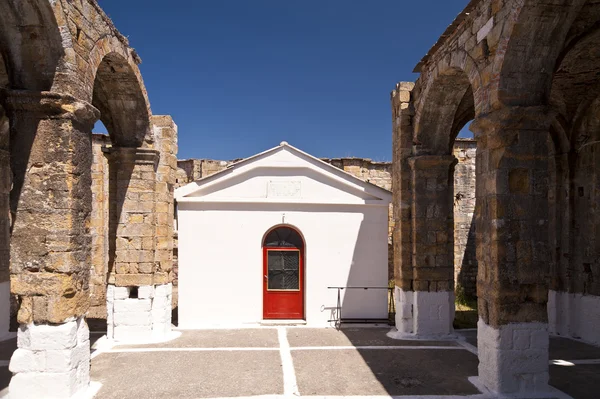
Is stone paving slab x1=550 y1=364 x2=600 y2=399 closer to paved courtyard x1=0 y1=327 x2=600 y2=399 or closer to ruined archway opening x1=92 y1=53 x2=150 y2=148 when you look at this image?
paved courtyard x1=0 y1=327 x2=600 y2=399

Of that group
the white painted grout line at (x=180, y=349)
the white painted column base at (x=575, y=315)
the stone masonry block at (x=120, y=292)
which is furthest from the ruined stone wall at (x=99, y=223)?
the white painted column base at (x=575, y=315)

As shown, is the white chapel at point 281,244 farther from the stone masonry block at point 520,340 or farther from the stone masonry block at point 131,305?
the stone masonry block at point 520,340

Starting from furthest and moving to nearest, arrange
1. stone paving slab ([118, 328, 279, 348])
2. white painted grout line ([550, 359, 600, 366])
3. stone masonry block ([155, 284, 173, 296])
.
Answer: stone masonry block ([155, 284, 173, 296]) < stone paving slab ([118, 328, 279, 348]) < white painted grout line ([550, 359, 600, 366])

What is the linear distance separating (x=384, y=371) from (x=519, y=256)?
2781 millimetres

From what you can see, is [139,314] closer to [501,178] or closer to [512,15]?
[501,178]

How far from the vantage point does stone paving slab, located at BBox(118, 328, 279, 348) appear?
8211 millimetres

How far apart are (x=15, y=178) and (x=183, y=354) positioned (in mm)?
4145

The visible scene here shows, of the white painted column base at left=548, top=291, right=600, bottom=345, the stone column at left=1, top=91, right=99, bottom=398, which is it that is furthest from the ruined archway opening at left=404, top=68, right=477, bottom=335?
the stone column at left=1, top=91, right=99, bottom=398

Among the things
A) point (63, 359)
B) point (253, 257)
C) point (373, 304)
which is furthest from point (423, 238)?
point (63, 359)

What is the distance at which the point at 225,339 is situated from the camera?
8734 mm

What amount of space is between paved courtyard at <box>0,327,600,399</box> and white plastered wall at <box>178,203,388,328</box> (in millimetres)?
852

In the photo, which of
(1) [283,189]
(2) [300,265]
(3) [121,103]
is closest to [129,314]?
(2) [300,265]

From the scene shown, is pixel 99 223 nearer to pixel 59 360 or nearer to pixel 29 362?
pixel 29 362

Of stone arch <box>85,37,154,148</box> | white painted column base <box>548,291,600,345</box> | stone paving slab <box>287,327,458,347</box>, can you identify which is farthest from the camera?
white painted column base <box>548,291,600,345</box>
